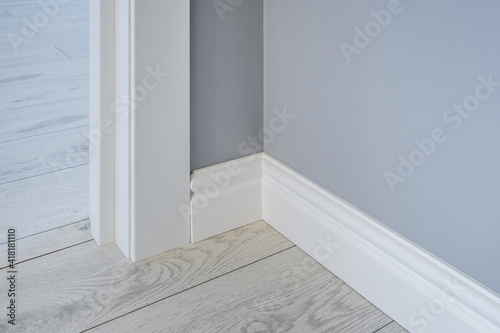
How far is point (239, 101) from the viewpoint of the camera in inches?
45.9

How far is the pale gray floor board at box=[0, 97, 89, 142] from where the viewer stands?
1596mm

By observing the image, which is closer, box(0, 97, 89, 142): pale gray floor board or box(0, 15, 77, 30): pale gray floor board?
box(0, 97, 89, 142): pale gray floor board

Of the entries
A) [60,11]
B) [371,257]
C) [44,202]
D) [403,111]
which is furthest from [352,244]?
[60,11]

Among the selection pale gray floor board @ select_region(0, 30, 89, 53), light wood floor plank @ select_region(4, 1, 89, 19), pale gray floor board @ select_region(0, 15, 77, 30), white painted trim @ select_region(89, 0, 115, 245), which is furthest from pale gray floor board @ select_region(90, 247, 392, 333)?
light wood floor plank @ select_region(4, 1, 89, 19)

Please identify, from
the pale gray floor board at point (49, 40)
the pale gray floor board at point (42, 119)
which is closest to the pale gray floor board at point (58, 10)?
the pale gray floor board at point (49, 40)

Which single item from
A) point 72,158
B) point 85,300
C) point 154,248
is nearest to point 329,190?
point 154,248

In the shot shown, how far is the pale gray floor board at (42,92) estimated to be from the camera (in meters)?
1.78

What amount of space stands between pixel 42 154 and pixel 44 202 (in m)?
0.25

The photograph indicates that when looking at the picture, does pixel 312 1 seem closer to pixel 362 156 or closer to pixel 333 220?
pixel 362 156

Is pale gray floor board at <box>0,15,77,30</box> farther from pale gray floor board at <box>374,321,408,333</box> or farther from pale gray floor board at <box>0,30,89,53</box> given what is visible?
pale gray floor board at <box>374,321,408,333</box>

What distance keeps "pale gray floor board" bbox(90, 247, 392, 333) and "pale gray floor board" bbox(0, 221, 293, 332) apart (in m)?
0.03

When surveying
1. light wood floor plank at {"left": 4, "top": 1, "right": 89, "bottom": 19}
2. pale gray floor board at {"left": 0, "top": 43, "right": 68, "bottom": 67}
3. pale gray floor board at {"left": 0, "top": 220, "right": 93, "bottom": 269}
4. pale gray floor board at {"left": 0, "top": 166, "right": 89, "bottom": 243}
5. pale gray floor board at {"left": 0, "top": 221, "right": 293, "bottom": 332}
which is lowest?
pale gray floor board at {"left": 0, "top": 221, "right": 293, "bottom": 332}

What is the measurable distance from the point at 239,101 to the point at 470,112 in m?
0.54

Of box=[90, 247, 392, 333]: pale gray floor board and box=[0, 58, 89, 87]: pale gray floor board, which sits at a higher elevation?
box=[0, 58, 89, 87]: pale gray floor board
